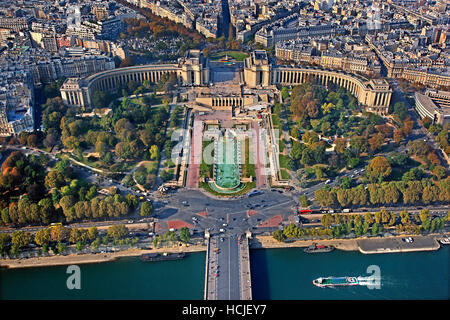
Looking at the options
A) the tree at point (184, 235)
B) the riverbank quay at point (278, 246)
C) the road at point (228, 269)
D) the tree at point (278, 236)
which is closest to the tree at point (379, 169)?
the riverbank quay at point (278, 246)

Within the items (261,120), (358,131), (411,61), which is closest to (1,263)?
(261,120)

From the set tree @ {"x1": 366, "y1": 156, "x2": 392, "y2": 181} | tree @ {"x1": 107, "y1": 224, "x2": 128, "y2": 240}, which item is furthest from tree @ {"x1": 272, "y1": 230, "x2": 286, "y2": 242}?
tree @ {"x1": 107, "y1": 224, "x2": 128, "y2": 240}

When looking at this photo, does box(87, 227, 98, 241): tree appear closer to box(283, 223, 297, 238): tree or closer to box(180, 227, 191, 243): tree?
box(180, 227, 191, 243): tree

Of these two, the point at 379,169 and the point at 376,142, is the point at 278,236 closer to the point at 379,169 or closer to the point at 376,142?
the point at 379,169

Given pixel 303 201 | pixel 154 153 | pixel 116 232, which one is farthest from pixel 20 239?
pixel 303 201

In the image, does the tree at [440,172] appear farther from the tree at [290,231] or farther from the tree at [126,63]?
the tree at [126,63]

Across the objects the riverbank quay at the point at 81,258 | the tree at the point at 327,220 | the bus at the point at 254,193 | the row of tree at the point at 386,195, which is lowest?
the riverbank quay at the point at 81,258
